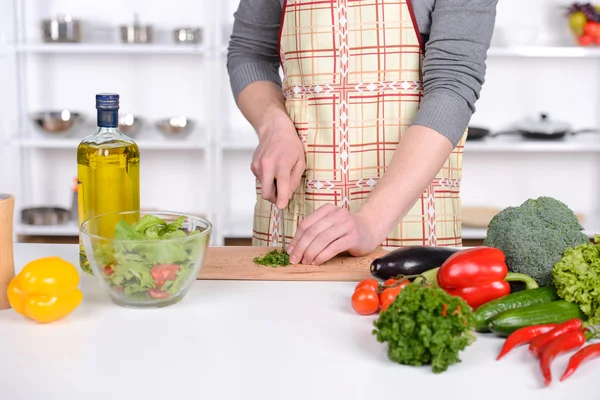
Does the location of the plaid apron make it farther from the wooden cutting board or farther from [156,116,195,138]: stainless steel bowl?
[156,116,195,138]: stainless steel bowl

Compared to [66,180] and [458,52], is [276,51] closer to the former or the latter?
[458,52]

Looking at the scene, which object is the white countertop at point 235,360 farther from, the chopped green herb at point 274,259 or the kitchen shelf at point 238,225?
the kitchen shelf at point 238,225

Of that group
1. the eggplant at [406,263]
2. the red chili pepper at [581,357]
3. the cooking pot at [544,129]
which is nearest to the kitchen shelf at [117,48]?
the cooking pot at [544,129]

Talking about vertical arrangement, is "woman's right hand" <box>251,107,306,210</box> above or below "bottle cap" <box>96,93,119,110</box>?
below

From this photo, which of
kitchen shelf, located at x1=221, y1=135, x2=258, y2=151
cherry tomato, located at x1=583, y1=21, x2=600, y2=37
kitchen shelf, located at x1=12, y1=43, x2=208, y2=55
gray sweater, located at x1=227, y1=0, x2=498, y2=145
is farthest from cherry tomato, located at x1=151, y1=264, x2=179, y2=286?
cherry tomato, located at x1=583, y1=21, x2=600, y2=37

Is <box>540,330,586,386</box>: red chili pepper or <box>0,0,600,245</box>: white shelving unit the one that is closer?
<box>540,330,586,386</box>: red chili pepper

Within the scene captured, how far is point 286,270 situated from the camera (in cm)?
128

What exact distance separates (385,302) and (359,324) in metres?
0.05

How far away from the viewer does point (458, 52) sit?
144 cm

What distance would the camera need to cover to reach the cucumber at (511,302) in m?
1.01

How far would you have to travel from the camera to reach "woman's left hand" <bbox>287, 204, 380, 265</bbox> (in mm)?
1271

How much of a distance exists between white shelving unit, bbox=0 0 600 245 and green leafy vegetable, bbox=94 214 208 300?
2552mm

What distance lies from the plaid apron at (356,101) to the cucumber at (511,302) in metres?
0.59

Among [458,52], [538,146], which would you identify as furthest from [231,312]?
[538,146]
